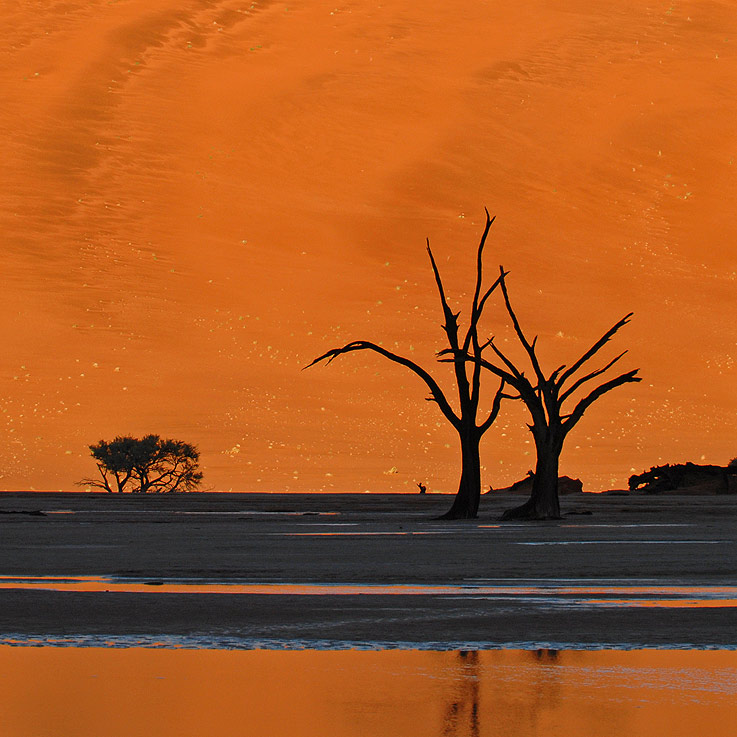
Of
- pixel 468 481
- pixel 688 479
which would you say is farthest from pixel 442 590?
pixel 688 479

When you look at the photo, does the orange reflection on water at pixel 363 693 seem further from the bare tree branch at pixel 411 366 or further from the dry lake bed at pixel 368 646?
the bare tree branch at pixel 411 366

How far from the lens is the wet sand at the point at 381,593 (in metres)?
12.5

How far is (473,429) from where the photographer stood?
5753 cm

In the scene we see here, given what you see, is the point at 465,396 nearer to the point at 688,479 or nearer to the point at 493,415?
the point at 493,415

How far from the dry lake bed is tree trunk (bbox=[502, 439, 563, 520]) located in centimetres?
2954

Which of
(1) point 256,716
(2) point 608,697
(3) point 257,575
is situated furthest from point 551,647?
(3) point 257,575

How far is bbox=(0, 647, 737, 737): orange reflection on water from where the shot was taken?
7.95 meters

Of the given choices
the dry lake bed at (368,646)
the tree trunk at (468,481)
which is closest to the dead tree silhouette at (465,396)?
the tree trunk at (468,481)

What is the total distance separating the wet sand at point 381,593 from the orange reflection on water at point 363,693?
0.99m

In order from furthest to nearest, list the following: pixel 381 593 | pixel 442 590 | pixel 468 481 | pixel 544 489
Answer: pixel 468 481 < pixel 544 489 < pixel 442 590 < pixel 381 593

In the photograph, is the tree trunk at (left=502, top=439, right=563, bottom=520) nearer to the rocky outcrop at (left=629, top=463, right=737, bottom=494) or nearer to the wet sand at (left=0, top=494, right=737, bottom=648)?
the wet sand at (left=0, top=494, right=737, bottom=648)

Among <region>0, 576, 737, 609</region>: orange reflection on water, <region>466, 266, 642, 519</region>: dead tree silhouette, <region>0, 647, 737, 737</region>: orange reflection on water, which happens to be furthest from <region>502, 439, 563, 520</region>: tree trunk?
<region>0, 647, 737, 737</region>: orange reflection on water

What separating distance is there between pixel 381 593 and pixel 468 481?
4066cm

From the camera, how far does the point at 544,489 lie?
54125 mm
